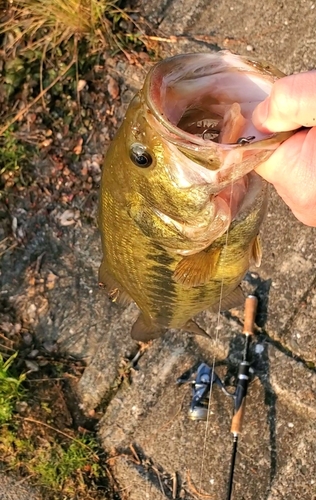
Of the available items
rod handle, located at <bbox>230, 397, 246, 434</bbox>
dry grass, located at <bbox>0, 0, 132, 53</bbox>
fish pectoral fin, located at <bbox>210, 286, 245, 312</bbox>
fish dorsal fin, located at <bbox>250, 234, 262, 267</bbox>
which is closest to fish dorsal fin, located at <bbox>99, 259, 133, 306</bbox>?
fish pectoral fin, located at <bbox>210, 286, 245, 312</bbox>

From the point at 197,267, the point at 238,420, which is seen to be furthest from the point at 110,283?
the point at 238,420

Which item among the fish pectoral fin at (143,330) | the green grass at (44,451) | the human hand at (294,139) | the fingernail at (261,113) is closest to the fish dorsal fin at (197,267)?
the human hand at (294,139)

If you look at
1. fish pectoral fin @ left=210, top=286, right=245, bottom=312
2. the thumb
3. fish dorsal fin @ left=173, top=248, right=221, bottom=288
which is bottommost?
fish pectoral fin @ left=210, top=286, right=245, bottom=312

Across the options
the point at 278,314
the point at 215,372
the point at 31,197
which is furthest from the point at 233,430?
the point at 31,197

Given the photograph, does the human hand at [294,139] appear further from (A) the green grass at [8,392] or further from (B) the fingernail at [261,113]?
(A) the green grass at [8,392]

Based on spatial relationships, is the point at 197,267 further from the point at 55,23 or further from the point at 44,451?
the point at 55,23

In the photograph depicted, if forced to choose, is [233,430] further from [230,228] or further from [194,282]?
[230,228]

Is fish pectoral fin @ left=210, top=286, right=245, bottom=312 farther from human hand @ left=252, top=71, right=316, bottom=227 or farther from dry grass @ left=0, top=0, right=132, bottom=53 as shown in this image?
dry grass @ left=0, top=0, right=132, bottom=53
